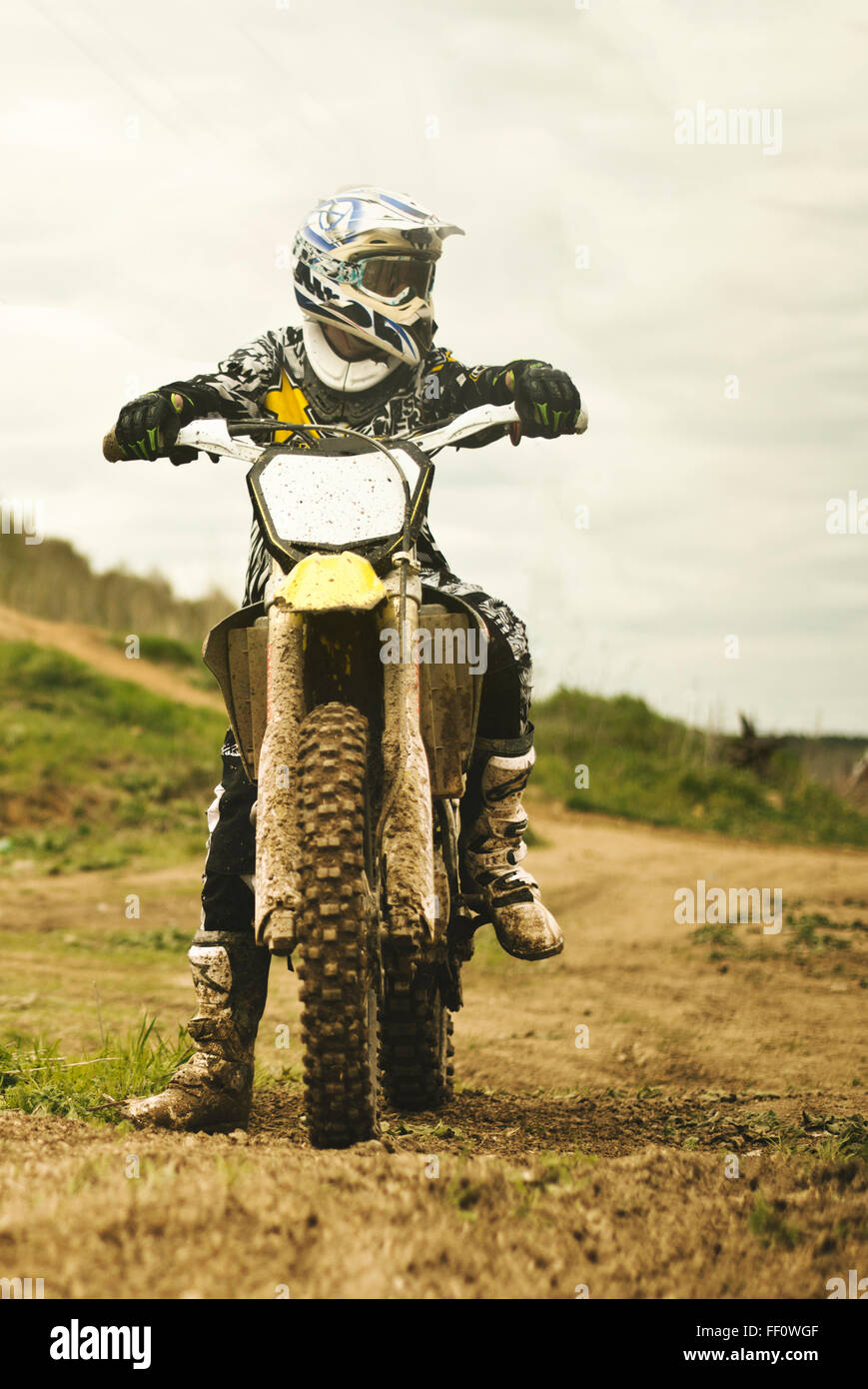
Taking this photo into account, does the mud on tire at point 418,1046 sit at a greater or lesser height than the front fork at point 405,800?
lesser

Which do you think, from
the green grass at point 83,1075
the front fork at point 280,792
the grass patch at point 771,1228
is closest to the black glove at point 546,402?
the front fork at point 280,792

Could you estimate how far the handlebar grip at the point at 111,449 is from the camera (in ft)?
11.9

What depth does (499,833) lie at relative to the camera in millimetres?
3859

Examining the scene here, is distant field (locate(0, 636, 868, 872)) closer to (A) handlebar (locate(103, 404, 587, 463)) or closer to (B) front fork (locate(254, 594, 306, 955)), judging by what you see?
(A) handlebar (locate(103, 404, 587, 463))

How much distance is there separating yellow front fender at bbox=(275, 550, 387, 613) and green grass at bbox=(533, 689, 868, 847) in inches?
524

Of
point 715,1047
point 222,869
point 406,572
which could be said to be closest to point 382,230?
point 406,572

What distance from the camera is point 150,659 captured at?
2231 cm

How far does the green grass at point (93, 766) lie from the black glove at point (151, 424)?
7.93m

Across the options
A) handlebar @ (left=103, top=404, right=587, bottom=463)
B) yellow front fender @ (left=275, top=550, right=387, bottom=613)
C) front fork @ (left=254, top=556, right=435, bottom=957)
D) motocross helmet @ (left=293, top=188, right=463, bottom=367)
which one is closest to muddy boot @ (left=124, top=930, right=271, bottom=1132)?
front fork @ (left=254, top=556, right=435, bottom=957)

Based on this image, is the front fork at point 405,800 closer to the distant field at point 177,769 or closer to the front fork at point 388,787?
the front fork at point 388,787

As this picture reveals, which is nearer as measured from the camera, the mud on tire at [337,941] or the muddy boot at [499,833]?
the mud on tire at [337,941]

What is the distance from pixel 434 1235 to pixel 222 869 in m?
1.62

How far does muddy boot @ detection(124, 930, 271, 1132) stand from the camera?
3.57 m
